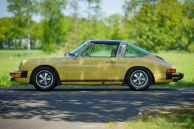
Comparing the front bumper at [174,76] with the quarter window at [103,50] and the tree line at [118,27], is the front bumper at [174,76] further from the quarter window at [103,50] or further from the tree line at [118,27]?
the tree line at [118,27]

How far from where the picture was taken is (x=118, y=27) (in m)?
86.9

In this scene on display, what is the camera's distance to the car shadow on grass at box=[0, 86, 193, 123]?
7.64 m

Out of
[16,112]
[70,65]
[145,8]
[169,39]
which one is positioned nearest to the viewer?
[16,112]

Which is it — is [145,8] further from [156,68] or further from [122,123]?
[122,123]

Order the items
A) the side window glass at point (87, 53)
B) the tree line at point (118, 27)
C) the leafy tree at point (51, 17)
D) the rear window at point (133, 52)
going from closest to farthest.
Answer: the side window glass at point (87, 53), the rear window at point (133, 52), the tree line at point (118, 27), the leafy tree at point (51, 17)

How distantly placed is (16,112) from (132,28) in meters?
70.7

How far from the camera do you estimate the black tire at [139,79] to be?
12.3m

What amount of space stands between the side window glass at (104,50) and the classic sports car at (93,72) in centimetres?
10

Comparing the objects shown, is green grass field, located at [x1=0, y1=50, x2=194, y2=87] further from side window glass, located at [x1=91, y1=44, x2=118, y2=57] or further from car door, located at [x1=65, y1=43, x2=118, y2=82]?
side window glass, located at [x1=91, y1=44, x2=118, y2=57]

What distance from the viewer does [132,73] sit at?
12273 millimetres

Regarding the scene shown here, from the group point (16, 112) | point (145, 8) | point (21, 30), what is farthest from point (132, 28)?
point (16, 112)

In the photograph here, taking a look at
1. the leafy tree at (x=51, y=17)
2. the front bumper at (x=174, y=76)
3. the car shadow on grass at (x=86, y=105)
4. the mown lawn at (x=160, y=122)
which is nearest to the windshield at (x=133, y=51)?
the front bumper at (x=174, y=76)

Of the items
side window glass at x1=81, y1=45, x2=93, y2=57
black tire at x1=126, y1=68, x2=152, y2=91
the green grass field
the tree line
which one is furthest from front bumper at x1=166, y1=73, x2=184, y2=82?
the tree line

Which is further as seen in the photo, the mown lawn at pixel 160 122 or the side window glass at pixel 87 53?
the side window glass at pixel 87 53
